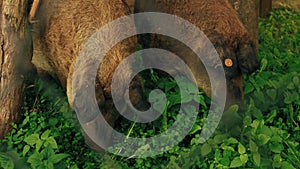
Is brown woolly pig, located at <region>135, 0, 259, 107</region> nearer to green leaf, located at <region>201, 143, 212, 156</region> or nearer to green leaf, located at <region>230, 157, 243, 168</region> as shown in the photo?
green leaf, located at <region>201, 143, 212, 156</region>

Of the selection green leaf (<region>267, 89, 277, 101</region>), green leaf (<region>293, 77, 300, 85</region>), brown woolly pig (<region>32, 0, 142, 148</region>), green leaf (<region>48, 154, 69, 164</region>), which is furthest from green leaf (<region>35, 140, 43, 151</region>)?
green leaf (<region>293, 77, 300, 85</region>)

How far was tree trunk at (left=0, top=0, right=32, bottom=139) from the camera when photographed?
4.00 metres

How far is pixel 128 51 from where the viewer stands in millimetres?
4055

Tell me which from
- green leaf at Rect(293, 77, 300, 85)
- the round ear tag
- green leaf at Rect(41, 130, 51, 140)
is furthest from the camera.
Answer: green leaf at Rect(293, 77, 300, 85)

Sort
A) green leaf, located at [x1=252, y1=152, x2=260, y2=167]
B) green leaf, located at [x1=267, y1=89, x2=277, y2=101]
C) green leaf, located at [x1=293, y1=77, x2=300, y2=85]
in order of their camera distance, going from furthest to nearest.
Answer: green leaf, located at [x1=293, y1=77, x2=300, y2=85], green leaf, located at [x1=267, y1=89, x2=277, y2=101], green leaf, located at [x1=252, y1=152, x2=260, y2=167]

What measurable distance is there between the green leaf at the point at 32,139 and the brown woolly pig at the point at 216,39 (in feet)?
4.20

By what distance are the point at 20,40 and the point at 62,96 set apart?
25.0 inches

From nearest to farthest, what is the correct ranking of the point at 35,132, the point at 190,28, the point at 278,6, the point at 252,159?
the point at 252,159 < the point at 35,132 < the point at 190,28 < the point at 278,6

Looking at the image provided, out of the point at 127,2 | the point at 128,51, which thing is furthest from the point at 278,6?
the point at 128,51

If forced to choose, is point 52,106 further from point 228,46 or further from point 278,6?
point 278,6

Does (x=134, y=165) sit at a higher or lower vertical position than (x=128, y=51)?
lower

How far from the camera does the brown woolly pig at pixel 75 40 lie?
3854mm

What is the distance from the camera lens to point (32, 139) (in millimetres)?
3797

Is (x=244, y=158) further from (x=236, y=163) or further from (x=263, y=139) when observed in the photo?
(x=263, y=139)
